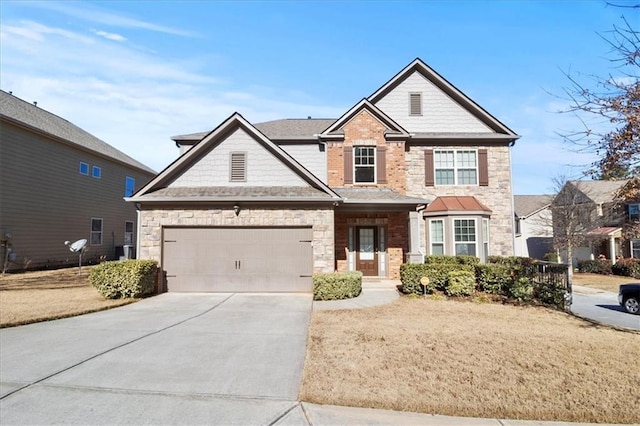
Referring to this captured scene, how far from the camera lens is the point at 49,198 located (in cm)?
1983

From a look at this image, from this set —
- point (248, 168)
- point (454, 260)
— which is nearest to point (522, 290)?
point (454, 260)

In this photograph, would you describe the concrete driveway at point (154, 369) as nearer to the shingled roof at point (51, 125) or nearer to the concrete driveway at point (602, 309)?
the concrete driveway at point (602, 309)

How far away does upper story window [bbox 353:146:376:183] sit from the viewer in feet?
55.5

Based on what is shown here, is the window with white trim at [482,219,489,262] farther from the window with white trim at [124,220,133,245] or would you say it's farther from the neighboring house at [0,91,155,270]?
the window with white trim at [124,220,133,245]

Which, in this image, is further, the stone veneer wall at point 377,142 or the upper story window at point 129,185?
the upper story window at point 129,185

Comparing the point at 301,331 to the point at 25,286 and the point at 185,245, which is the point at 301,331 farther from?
the point at 25,286

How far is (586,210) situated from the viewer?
25.3 meters

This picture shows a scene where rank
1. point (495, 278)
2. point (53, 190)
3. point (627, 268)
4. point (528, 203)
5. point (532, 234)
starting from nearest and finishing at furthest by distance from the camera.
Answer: point (495, 278), point (53, 190), point (627, 268), point (532, 234), point (528, 203)

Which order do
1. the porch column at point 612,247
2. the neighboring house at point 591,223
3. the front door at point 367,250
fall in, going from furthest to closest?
the porch column at point 612,247 → the neighboring house at point 591,223 → the front door at point 367,250

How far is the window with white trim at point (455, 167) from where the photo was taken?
1770 cm

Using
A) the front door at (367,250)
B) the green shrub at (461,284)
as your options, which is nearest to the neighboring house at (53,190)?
the front door at (367,250)

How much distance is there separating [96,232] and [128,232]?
3452 mm

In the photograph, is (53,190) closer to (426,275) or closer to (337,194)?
(337,194)

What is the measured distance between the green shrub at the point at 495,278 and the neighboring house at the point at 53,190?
20.7 m
